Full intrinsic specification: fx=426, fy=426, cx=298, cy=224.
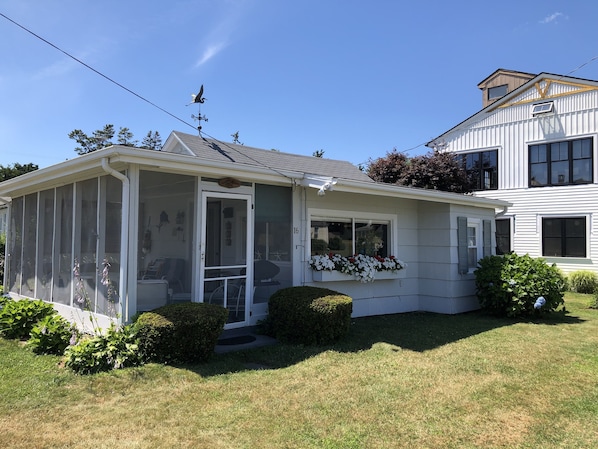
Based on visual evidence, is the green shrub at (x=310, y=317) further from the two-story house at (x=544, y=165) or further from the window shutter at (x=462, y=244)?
the two-story house at (x=544, y=165)

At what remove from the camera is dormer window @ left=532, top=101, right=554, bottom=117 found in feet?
47.8

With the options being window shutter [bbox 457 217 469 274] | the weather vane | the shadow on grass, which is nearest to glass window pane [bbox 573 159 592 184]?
the shadow on grass

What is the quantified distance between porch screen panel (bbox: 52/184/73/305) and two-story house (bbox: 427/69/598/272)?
558 inches

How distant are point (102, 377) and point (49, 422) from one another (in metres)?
0.97

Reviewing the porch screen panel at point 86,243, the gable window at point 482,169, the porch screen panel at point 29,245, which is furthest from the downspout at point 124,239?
the gable window at point 482,169

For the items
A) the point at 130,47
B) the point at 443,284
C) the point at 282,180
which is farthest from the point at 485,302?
the point at 130,47

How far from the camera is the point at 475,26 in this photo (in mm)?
10031

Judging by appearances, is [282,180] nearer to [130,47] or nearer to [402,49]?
[130,47]

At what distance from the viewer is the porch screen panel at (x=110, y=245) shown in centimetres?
551

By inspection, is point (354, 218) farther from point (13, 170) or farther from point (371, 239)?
point (13, 170)

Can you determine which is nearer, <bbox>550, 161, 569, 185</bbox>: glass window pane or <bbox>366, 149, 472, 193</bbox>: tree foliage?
<bbox>550, 161, 569, 185</bbox>: glass window pane

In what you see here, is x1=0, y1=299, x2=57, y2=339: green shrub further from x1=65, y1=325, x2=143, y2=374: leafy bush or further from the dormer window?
the dormer window

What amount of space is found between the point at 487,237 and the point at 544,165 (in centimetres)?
670

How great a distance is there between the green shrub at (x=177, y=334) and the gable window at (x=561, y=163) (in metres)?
13.8
